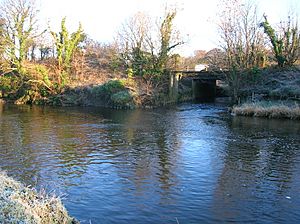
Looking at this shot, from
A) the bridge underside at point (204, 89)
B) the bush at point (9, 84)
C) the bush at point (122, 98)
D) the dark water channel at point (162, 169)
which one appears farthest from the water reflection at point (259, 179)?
the bush at point (9, 84)

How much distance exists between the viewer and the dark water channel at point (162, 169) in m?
10.4

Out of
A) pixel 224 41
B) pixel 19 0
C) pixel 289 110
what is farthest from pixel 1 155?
pixel 19 0

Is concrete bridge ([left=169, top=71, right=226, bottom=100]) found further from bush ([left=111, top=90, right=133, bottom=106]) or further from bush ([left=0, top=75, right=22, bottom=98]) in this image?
bush ([left=0, top=75, right=22, bottom=98])

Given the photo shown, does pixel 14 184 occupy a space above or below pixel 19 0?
below

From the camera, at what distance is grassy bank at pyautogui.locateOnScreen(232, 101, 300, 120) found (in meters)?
30.8

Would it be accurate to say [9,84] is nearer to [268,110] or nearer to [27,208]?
[268,110]

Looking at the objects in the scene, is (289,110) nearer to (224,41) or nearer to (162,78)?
(224,41)

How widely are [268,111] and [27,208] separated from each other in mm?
27557

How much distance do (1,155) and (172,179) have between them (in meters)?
8.53

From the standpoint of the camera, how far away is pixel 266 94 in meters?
38.0

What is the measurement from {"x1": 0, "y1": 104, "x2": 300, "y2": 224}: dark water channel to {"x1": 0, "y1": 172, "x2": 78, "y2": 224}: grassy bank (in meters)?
1.06

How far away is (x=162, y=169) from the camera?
48.1 feet

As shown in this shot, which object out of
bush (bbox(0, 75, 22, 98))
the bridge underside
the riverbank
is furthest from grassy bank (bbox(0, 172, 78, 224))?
the bridge underside

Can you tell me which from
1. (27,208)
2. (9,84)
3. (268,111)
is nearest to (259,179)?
(27,208)
